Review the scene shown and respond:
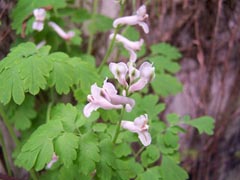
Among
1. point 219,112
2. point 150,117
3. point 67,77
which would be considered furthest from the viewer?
point 219,112

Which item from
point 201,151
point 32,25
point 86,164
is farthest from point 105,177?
point 201,151

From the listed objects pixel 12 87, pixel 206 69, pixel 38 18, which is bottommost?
pixel 206 69

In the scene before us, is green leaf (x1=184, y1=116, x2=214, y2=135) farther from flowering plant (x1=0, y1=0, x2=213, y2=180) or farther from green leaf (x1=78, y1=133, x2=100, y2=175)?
green leaf (x1=78, y1=133, x2=100, y2=175)

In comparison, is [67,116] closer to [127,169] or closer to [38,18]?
[127,169]

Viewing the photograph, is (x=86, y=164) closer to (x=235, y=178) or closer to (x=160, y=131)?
(x=160, y=131)

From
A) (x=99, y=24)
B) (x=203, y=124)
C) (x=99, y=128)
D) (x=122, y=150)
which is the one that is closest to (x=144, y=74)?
(x=99, y=128)

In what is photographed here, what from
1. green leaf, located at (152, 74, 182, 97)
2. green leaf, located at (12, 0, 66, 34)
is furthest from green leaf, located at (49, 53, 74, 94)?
green leaf, located at (152, 74, 182, 97)
